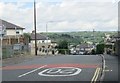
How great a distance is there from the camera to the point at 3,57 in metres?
46.8

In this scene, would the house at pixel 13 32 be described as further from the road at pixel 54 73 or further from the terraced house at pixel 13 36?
the road at pixel 54 73

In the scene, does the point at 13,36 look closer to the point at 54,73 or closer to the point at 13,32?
the point at 13,32

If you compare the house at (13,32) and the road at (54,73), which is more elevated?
the house at (13,32)

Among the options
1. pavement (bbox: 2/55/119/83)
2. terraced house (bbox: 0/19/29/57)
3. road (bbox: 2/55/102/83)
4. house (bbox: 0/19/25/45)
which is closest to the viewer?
pavement (bbox: 2/55/119/83)

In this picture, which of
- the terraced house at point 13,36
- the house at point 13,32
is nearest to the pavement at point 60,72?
the terraced house at point 13,36

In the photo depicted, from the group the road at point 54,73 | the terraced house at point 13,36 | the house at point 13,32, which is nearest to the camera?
the road at point 54,73

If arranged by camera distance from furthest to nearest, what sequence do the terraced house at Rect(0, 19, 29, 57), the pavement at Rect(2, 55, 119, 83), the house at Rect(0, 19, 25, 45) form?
the house at Rect(0, 19, 25, 45), the terraced house at Rect(0, 19, 29, 57), the pavement at Rect(2, 55, 119, 83)

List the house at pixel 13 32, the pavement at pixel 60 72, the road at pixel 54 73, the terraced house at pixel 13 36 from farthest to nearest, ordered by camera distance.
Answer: the house at pixel 13 32, the terraced house at pixel 13 36, the road at pixel 54 73, the pavement at pixel 60 72

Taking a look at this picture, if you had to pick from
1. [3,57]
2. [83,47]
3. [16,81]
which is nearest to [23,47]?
[3,57]

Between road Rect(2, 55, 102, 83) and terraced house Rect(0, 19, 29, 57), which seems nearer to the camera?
road Rect(2, 55, 102, 83)

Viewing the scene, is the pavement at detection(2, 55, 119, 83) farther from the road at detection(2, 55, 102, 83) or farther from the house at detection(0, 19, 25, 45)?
the house at detection(0, 19, 25, 45)

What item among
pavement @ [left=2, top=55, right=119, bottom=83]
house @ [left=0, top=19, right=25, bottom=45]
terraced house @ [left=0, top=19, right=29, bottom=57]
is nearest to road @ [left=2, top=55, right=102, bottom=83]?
pavement @ [left=2, top=55, right=119, bottom=83]

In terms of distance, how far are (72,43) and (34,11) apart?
109801 millimetres

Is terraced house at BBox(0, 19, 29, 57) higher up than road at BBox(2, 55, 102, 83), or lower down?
higher up
